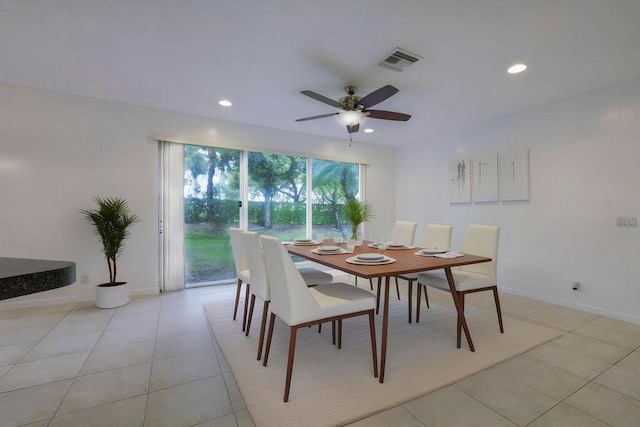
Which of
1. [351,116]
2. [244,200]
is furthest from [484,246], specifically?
[244,200]

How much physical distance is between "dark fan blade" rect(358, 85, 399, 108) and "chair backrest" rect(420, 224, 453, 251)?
5.20ft

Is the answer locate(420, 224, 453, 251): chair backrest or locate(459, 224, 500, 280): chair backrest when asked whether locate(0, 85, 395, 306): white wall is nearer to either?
locate(420, 224, 453, 251): chair backrest

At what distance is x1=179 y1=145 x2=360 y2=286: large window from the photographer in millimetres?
4066

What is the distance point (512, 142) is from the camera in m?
3.78

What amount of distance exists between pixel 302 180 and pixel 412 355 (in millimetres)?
3316

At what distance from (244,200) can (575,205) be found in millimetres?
4158

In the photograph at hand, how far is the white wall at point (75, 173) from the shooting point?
3082 mm

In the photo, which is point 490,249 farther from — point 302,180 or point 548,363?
point 302,180

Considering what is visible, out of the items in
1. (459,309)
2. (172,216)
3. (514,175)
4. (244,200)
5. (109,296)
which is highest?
(514,175)

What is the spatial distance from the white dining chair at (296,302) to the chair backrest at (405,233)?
171 centimetres

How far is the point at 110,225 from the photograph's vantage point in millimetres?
3145

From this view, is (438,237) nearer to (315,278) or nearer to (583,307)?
(315,278)

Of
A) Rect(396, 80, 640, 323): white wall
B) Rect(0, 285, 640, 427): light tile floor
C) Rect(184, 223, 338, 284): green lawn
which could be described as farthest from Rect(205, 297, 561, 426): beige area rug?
Rect(184, 223, 338, 284): green lawn

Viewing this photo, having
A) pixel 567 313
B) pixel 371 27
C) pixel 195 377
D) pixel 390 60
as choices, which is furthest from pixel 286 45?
pixel 567 313
